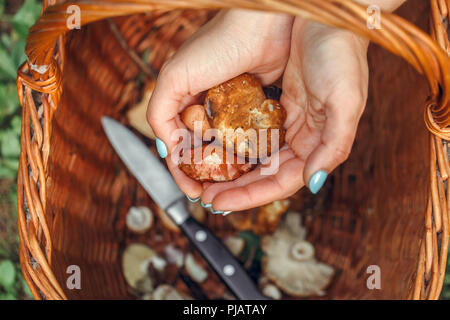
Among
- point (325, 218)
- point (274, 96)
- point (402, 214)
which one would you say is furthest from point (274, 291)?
point (274, 96)

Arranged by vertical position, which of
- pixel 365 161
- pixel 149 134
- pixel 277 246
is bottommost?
pixel 277 246

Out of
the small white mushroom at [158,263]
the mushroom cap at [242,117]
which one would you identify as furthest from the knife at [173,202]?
the mushroom cap at [242,117]

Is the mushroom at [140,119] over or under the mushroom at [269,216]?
over

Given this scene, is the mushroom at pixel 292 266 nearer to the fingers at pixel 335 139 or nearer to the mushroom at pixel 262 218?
the mushroom at pixel 262 218

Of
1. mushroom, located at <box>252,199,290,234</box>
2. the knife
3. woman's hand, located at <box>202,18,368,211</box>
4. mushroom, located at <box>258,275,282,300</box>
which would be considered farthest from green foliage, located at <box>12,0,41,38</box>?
mushroom, located at <box>258,275,282,300</box>

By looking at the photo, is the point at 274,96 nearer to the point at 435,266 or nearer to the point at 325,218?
the point at 325,218

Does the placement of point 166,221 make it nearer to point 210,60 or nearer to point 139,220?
point 139,220

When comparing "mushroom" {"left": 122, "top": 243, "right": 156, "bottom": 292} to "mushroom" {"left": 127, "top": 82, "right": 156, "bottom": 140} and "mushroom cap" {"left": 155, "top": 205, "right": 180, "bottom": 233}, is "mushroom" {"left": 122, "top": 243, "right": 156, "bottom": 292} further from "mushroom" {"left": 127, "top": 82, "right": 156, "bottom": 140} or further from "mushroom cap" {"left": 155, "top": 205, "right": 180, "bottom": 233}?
"mushroom" {"left": 127, "top": 82, "right": 156, "bottom": 140}
